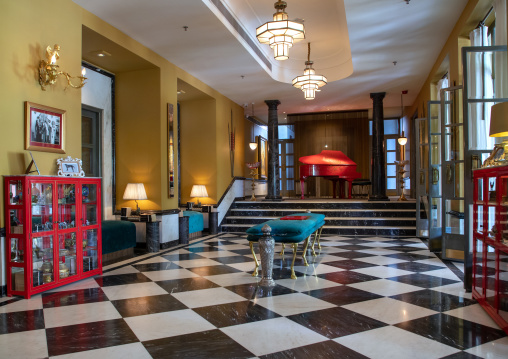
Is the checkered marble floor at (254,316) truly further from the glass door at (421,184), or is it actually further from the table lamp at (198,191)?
the table lamp at (198,191)

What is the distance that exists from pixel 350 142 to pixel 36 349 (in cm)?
1289

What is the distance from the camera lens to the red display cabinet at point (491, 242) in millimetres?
2801

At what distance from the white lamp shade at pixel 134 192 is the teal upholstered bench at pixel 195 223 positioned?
4.79 feet

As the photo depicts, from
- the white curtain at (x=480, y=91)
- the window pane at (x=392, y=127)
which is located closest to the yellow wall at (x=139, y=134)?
the white curtain at (x=480, y=91)

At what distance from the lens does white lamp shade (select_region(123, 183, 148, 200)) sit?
6.72 metres

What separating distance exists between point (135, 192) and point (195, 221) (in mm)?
1958

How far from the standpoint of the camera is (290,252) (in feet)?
20.4

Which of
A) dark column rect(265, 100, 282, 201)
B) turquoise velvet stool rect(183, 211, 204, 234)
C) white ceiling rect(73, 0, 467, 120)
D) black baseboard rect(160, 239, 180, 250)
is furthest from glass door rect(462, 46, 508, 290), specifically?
dark column rect(265, 100, 282, 201)

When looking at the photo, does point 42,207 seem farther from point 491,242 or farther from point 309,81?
point 309,81

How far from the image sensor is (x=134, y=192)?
22.1 ft

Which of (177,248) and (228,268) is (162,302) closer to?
(228,268)

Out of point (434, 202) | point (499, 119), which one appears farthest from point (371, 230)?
point (499, 119)

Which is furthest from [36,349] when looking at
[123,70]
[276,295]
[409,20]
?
[409,20]

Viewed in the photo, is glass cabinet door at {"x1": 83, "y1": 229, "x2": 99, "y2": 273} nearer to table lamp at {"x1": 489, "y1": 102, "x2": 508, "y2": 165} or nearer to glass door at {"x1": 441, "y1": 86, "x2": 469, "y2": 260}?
table lamp at {"x1": 489, "y1": 102, "x2": 508, "y2": 165}
